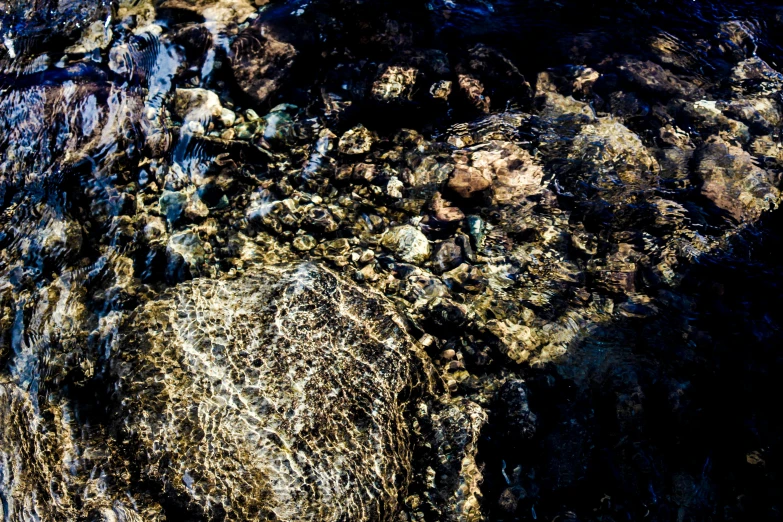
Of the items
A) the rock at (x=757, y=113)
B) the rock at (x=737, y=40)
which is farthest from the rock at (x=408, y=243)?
the rock at (x=737, y=40)

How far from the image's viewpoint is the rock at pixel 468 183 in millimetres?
3906

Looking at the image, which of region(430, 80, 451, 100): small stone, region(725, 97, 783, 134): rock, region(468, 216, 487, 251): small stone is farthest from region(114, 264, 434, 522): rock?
region(725, 97, 783, 134): rock

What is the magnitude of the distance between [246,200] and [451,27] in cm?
247

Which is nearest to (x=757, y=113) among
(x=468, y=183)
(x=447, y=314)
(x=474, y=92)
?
(x=474, y=92)

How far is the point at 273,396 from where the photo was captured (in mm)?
2807

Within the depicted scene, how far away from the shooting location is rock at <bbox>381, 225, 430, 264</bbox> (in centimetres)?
372

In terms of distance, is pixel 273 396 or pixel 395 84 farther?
pixel 395 84

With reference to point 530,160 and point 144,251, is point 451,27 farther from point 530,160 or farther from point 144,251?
point 144,251

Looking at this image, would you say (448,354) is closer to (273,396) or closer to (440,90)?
(273,396)

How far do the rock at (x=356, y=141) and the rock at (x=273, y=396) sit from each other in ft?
4.24

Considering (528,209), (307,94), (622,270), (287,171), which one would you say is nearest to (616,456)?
(622,270)

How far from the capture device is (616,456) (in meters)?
2.95

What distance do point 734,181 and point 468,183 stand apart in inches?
79.1

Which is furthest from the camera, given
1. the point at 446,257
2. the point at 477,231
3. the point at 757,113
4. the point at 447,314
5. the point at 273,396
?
the point at 757,113
